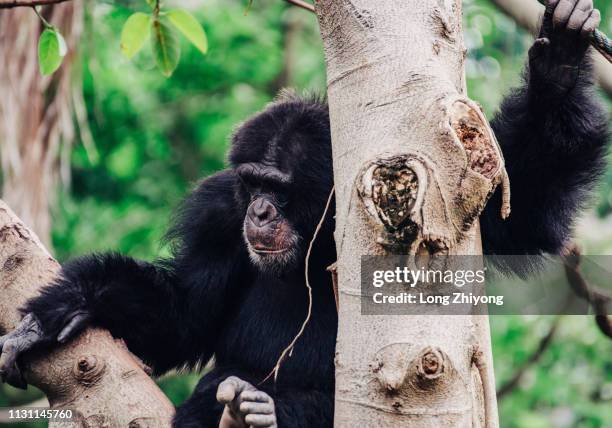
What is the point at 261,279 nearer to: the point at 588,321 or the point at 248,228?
the point at 248,228

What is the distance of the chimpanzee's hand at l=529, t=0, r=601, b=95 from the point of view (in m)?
2.81

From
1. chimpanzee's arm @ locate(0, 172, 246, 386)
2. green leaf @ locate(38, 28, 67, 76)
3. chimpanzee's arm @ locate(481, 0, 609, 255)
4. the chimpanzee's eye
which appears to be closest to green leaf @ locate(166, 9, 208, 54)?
green leaf @ locate(38, 28, 67, 76)

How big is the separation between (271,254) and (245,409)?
1076 millimetres

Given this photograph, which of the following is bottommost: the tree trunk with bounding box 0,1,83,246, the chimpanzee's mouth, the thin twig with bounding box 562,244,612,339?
the tree trunk with bounding box 0,1,83,246

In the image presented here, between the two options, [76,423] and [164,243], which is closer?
[76,423]

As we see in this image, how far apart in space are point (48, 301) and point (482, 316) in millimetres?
1876

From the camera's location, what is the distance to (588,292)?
4.13 meters

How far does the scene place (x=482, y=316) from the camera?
228cm

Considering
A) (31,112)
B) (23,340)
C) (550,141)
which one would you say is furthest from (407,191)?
(31,112)

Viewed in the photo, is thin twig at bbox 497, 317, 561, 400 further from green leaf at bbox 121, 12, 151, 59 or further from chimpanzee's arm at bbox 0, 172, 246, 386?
green leaf at bbox 121, 12, 151, 59

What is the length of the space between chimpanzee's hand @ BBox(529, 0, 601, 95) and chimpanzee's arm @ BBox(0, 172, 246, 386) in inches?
69.0

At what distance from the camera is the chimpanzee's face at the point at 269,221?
3.91 metres

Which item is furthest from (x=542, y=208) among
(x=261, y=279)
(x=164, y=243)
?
(x=164, y=243)

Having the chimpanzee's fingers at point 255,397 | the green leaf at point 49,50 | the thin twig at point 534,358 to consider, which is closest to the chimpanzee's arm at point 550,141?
the chimpanzee's fingers at point 255,397
